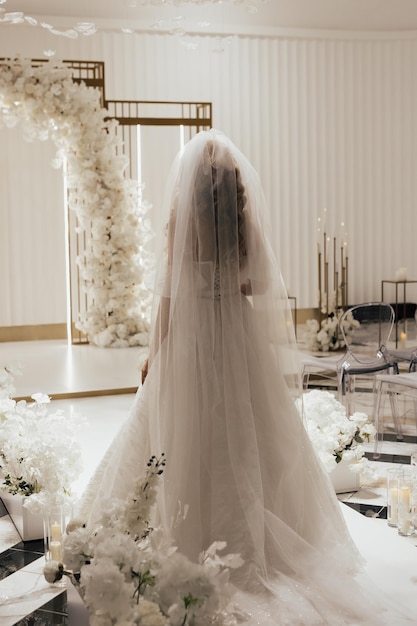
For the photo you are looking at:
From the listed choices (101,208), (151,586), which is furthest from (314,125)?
(151,586)

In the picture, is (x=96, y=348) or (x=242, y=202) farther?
(x=96, y=348)

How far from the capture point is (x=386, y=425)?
19.4ft

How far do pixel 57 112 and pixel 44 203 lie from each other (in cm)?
177

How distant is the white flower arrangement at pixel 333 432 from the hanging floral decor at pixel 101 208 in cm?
483

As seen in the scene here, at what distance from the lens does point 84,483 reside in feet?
14.7

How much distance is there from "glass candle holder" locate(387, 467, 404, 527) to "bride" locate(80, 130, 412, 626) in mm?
659

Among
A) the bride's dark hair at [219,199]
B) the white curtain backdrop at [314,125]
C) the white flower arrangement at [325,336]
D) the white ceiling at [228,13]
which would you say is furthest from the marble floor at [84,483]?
the white ceiling at [228,13]

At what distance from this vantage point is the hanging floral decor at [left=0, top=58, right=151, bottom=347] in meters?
8.44

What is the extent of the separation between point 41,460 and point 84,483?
1046 mm

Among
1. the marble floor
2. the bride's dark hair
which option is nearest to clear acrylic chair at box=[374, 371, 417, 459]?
the marble floor

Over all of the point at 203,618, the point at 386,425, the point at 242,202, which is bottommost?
the point at 386,425

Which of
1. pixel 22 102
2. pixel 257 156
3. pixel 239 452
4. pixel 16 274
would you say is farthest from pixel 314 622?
pixel 257 156

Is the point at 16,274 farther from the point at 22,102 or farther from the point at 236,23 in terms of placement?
the point at 236,23

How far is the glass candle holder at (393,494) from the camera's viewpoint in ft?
12.5
